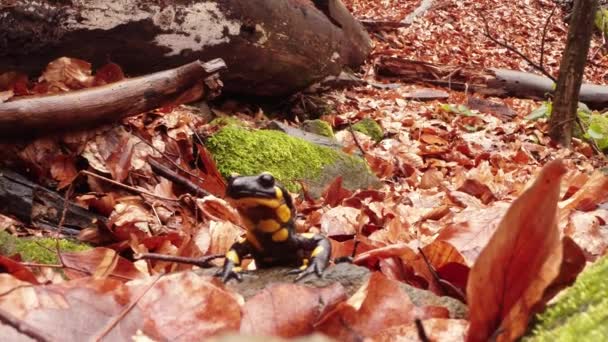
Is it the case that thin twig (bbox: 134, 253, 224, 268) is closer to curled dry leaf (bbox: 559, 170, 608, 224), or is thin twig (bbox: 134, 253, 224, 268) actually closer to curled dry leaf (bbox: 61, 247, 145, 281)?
curled dry leaf (bbox: 61, 247, 145, 281)

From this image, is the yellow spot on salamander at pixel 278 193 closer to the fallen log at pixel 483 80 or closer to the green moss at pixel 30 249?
the green moss at pixel 30 249

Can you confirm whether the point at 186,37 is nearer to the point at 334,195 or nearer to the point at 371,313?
the point at 334,195

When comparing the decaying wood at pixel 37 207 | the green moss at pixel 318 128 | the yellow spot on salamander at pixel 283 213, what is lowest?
the green moss at pixel 318 128

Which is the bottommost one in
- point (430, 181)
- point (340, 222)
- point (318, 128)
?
point (318, 128)

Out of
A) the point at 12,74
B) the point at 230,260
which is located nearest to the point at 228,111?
the point at 12,74

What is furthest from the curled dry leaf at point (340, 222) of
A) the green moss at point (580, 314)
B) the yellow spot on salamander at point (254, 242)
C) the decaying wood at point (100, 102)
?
the green moss at point (580, 314)

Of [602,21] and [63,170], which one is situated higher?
[63,170]

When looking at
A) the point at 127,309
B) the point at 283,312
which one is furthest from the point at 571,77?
the point at 127,309
